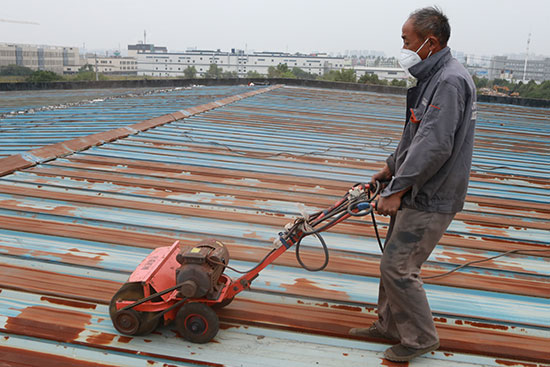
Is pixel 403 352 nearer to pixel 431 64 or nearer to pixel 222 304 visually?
pixel 222 304

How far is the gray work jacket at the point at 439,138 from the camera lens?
211 centimetres

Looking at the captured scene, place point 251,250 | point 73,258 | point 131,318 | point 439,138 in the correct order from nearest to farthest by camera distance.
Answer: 1. point 439,138
2. point 131,318
3. point 73,258
4. point 251,250

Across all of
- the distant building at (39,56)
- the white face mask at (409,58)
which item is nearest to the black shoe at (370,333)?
the white face mask at (409,58)

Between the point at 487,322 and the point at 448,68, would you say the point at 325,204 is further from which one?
the point at 448,68

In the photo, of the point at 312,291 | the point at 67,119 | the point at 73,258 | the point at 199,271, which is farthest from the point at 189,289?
the point at 67,119

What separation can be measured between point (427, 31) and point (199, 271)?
1728mm

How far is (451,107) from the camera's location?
2094 millimetres

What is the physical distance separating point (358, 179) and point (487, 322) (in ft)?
9.36

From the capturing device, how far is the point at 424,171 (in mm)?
2152

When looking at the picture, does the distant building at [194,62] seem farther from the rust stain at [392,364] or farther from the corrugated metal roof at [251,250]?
the rust stain at [392,364]

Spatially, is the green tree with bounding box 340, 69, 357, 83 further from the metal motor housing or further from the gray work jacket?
Answer: the metal motor housing

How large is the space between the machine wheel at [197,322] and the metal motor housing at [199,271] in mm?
75

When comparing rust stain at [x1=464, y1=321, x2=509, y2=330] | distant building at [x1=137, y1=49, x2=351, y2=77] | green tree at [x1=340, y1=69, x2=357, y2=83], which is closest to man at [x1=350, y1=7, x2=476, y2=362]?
rust stain at [x1=464, y1=321, x2=509, y2=330]

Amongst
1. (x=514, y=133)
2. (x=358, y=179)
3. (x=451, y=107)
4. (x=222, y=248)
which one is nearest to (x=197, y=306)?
(x=222, y=248)
